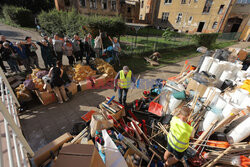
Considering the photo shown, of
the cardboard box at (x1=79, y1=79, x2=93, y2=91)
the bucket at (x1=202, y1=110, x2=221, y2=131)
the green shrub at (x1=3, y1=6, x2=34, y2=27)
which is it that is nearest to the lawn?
the cardboard box at (x1=79, y1=79, x2=93, y2=91)

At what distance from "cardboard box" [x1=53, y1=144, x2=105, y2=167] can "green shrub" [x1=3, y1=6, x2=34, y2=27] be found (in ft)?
95.7

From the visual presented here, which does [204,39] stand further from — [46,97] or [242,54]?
[46,97]

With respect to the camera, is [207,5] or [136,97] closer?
[136,97]

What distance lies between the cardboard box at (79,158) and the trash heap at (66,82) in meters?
3.47

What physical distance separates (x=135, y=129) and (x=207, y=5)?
3215 centimetres

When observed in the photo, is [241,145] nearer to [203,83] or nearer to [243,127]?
[243,127]

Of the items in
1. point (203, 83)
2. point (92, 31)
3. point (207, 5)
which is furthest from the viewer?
point (207, 5)

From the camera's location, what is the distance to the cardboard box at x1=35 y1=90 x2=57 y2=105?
5107mm

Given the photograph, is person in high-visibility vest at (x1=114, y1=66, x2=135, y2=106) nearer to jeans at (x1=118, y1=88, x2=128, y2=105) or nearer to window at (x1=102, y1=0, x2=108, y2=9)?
jeans at (x1=118, y1=88, x2=128, y2=105)

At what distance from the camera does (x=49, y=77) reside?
16.5 ft

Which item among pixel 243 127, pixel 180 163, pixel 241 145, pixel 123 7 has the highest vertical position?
pixel 123 7

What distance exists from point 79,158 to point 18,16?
29681 mm

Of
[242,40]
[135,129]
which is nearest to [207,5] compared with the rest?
[242,40]

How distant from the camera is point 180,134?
294 cm
